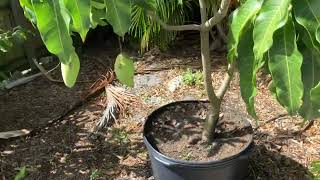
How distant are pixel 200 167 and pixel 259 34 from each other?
99cm

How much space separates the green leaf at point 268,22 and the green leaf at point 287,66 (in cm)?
6

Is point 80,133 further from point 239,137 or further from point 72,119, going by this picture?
point 239,137

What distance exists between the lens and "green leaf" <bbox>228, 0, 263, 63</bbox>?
1.36m

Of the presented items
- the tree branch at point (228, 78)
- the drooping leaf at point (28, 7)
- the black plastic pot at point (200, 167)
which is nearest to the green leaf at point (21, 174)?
the black plastic pot at point (200, 167)

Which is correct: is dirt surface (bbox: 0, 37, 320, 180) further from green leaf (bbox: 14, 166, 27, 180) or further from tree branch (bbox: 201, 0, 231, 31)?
tree branch (bbox: 201, 0, 231, 31)

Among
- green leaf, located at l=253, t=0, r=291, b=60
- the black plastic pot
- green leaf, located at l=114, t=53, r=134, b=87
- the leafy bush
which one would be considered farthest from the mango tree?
the leafy bush

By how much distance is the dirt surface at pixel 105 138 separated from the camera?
2.64 metres

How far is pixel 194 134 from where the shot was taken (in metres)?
2.35

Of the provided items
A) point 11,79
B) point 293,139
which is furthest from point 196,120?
point 11,79

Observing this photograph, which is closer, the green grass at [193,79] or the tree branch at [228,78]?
the tree branch at [228,78]

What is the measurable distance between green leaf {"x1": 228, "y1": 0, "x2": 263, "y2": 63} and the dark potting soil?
0.87 m

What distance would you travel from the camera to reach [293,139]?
2.80 metres

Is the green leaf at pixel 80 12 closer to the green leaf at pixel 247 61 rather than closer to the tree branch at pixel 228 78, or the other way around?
the green leaf at pixel 247 61

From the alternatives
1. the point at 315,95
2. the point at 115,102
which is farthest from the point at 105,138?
the point at 315,95
